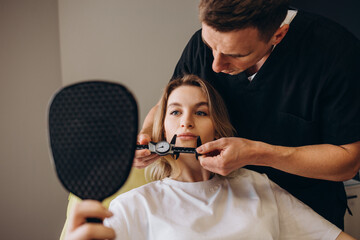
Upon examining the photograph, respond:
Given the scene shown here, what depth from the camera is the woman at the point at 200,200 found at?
99 centimetres

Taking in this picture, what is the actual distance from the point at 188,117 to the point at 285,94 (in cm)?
44

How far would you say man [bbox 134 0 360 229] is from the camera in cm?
90

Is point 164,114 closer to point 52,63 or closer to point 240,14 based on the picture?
point 240,14

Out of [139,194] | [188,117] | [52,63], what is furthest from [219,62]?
[52,63]

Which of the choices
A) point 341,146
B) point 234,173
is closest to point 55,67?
point 234,173

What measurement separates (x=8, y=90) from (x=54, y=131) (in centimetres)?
134

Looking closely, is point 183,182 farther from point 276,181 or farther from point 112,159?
point 112,159

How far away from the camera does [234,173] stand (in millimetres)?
1279

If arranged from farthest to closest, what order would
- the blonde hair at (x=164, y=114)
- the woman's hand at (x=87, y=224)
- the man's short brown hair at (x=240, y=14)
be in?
1. the blonde hair at (x=164, y=114)
2. the man's short brown hair at (x=240, y=14)
3. the woman's hand at (x=87, y=224)

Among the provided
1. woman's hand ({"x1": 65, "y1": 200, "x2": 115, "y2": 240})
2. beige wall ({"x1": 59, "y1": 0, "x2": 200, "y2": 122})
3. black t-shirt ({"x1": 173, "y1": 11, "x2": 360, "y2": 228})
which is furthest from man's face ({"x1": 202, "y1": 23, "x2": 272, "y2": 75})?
beige wall ({"x1": 59, "y1": 0, "x2": 200, "y2": 122})

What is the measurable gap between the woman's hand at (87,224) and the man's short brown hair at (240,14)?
26.3 inches

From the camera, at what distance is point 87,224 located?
1.47 feet

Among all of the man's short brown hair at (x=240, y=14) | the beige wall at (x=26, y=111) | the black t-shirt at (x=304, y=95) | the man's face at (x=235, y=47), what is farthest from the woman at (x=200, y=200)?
Result: the beige wall at (x=26, y=111)

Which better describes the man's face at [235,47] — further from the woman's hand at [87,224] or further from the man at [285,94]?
the woman's hand at [87,224]
